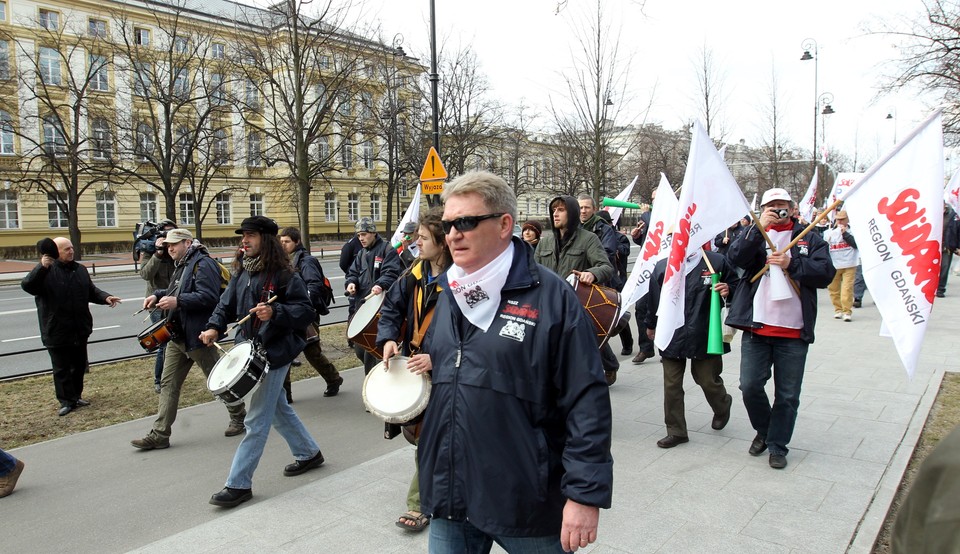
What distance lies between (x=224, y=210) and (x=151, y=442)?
148 feet

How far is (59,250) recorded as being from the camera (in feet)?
24.2

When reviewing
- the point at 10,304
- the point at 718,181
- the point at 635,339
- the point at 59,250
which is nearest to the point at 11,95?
the point at 10,304

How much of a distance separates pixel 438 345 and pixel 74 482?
4232 mm

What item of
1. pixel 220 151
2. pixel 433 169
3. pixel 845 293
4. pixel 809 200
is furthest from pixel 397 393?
pixel 220 151

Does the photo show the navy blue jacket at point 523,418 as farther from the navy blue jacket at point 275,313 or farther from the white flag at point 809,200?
the white flag at point 809,200

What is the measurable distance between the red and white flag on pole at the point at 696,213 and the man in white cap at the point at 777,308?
0.84ft

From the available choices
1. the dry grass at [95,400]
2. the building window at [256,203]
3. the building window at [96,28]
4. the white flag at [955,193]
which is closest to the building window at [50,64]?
the building window at [96,28]

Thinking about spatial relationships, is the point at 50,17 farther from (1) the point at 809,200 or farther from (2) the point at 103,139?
(1) the point at 809,200

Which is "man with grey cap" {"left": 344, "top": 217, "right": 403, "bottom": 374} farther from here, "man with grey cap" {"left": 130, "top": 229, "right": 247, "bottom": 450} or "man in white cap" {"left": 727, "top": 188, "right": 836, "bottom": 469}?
"man in white cap" {"left": 727, "top": 188, "right": 836, "bottom": 469}

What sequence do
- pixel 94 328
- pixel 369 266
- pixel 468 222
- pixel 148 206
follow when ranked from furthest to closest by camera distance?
pixel 148 206 → pixel 94 328 → pixel 369 266 → pixel 468 222

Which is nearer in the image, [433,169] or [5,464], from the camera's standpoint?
[5,464]

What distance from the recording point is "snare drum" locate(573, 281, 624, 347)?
554cm

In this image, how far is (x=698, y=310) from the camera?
18.3 ft

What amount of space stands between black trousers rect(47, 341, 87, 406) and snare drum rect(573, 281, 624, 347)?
5.41 metres
